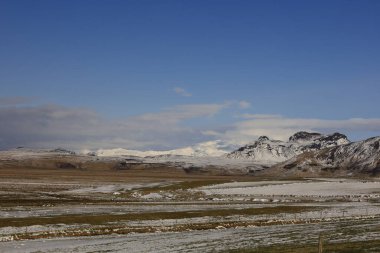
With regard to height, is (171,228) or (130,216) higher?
(130,216)

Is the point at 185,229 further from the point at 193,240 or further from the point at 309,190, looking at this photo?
the point at 309,190

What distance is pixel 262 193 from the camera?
430 feet

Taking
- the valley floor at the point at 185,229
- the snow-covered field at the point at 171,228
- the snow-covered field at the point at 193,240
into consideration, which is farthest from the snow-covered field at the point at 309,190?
the snow-covered field at the point at 193,240

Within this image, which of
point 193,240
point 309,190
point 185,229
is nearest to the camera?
point 193,240

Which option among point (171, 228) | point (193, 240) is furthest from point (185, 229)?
point (193, 240)

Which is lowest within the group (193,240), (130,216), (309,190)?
(193,240)

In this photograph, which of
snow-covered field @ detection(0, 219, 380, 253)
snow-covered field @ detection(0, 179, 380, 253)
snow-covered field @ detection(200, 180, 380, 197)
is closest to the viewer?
snow-covered field @ detection(0, 219, 380, 253)

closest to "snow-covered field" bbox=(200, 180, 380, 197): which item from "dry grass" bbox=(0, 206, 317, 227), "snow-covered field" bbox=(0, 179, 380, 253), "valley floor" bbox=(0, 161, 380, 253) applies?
"snow-covered field" bbox=(0, 179, 380, 253)

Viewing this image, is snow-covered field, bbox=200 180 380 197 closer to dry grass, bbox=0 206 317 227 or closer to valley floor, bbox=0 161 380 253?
valley floor, bbox=0 161 380 253

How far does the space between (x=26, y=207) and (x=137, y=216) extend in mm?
21139

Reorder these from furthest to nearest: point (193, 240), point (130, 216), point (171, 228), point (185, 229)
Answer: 1. point (130, 216)
2. point (171, 228)
3. point (185, 229)
4. point (193, 240)

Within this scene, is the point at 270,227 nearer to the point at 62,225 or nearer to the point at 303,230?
the point at 303,230

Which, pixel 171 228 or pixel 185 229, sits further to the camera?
pixel 171 228

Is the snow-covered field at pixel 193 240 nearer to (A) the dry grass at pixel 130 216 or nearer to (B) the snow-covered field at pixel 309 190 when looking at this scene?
(A) the dry grass at pixel 130 216
